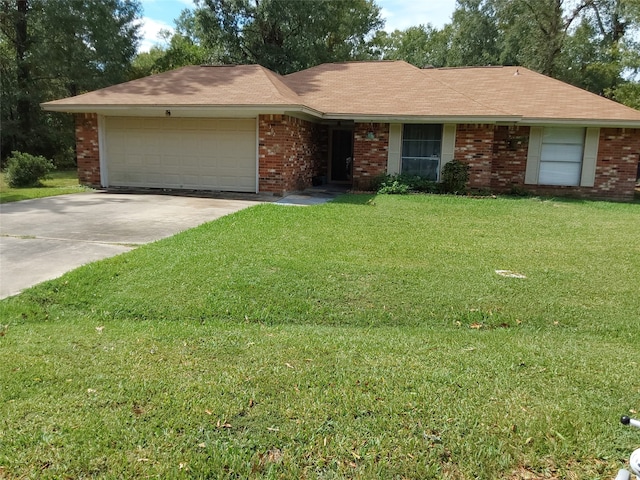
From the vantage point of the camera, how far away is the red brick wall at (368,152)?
1477 centimetres

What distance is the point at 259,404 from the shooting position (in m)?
3.00

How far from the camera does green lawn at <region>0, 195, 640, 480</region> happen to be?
2.55 meters

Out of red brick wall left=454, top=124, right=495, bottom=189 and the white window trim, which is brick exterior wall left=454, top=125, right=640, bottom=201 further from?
the white window trim

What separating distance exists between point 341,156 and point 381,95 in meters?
2.87

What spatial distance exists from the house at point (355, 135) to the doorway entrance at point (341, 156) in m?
1.48

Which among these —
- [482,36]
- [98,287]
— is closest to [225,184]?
Result: [98,287]

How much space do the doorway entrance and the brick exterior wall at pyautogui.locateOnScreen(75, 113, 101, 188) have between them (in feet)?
25.4

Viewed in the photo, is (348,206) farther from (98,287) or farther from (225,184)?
(98,287)

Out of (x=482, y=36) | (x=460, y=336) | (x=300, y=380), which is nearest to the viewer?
(x=300, y=380)

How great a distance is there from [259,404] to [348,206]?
327 inches

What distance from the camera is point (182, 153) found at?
45.8 ft

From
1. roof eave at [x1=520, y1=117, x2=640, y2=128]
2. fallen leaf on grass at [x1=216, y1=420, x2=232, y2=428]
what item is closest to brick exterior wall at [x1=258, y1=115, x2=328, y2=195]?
roof eave at [x1=520, y1=117, x2=640, y2=128]

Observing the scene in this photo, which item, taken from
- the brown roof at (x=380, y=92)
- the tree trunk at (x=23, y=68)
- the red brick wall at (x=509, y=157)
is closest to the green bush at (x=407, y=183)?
the brown roof at (x=380, y=92)

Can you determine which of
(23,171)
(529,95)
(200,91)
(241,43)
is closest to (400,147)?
(529,95)
